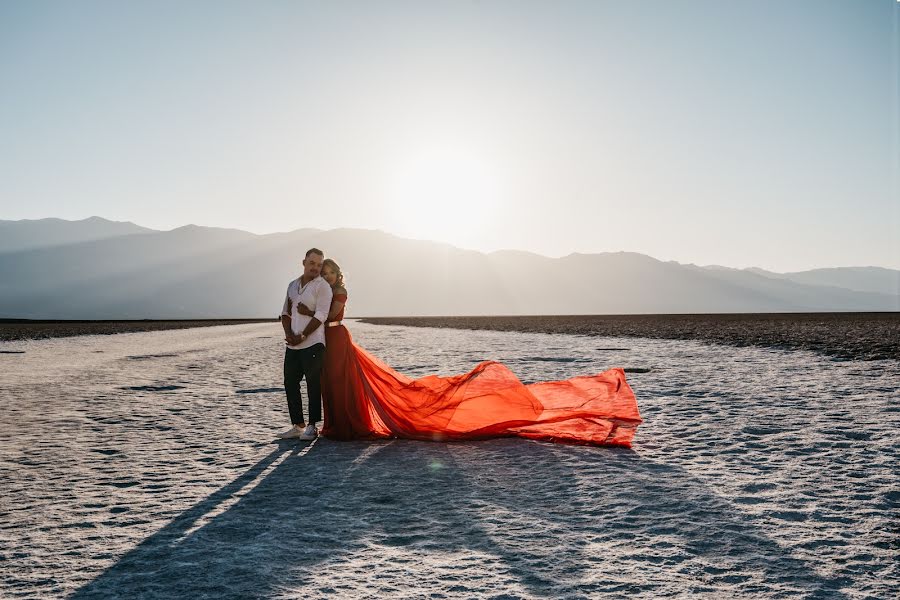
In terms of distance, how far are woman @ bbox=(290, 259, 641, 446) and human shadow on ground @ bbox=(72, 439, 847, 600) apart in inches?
51.8

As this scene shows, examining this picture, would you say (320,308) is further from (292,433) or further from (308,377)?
(292,433)

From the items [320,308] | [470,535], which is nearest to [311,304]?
[320,308]

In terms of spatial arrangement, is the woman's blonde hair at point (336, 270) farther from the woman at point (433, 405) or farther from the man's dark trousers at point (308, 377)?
the man's dark trousers at point (308, 377)

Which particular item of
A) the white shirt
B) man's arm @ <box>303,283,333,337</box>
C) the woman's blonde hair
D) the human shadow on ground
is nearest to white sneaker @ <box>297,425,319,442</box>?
the white shirt

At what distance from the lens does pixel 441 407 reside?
7.21 m

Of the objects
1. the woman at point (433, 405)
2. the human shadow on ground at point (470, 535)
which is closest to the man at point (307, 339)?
the woman at point (433, 405)

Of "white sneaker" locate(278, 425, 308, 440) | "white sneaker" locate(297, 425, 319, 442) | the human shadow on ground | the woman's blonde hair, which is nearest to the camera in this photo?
the human shadow on ground

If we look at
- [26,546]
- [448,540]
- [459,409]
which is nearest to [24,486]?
[26,546]

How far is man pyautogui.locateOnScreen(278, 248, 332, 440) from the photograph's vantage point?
694cm

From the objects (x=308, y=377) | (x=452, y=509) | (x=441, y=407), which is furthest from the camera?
(x=441, y=407)

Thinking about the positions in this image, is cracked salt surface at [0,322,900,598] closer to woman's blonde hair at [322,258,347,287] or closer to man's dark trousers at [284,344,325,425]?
man's dark trousers at [284,344,325,425]

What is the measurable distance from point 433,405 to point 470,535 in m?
3.47

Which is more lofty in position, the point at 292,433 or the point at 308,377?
the point at 308,377

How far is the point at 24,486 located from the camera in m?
5.02
